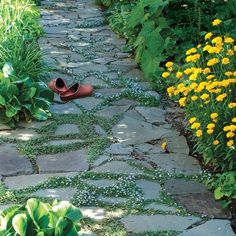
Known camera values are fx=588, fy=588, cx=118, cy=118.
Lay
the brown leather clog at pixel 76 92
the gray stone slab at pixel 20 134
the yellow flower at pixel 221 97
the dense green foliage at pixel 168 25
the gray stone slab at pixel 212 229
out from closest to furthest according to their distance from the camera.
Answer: the gray stone slab at pixel 212 229
the yellow flower at pixel 221 97
the gray stone slab at pixel 20 134
the brown leather clog at pixel 76 92
the dense green foliage at pixel 168 25

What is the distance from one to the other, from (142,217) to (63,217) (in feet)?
2.69

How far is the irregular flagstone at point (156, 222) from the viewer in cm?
341

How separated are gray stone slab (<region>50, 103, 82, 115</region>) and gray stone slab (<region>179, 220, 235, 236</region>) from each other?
2025 mm

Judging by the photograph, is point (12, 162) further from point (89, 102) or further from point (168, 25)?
point (168, 25)

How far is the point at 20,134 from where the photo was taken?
470 cm

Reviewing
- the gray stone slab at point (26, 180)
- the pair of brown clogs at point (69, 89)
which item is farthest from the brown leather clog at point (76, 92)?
the gray stone slab at point (26, 180)

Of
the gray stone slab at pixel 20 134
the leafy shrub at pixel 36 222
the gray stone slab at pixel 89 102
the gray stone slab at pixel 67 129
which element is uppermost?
the leafy shrub at pixel 36 222

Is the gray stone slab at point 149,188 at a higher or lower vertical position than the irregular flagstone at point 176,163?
lower

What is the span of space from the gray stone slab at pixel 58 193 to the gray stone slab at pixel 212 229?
801 mm

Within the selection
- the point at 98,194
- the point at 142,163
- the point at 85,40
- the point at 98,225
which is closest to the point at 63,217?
the point at 98,225

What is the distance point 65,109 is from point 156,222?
80.0 inches

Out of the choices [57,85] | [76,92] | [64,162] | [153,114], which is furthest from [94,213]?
[57,85]

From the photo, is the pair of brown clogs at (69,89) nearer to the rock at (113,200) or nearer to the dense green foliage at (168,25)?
the dense green foliage at (168,25)

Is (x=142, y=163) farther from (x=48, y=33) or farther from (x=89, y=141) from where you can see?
(x=48, y=33)
